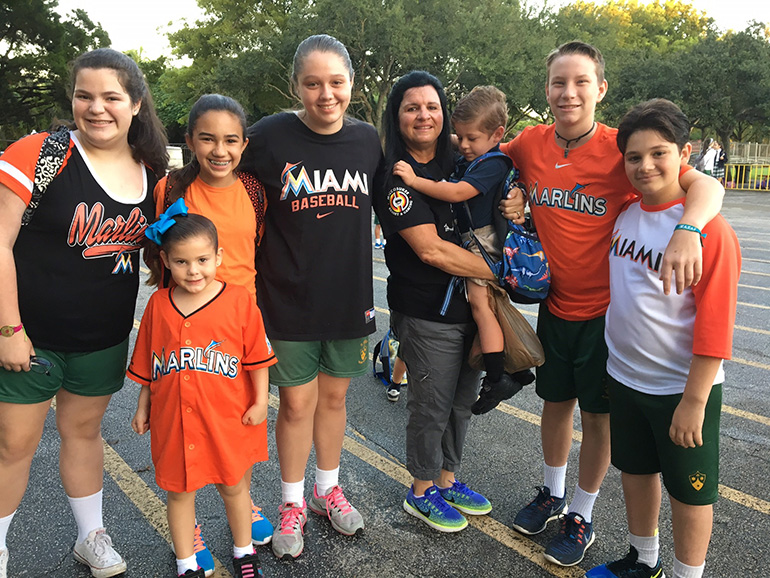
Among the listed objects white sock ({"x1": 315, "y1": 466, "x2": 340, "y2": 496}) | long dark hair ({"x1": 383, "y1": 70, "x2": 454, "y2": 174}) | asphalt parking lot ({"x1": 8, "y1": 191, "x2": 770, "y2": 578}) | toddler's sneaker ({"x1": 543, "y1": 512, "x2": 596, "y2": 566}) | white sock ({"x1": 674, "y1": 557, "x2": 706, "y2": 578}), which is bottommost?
asphalt parking lot ({"x1": 8, "y1": 191, "x2": 770, "y2": 578})

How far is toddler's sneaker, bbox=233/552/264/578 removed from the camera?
2.49 m

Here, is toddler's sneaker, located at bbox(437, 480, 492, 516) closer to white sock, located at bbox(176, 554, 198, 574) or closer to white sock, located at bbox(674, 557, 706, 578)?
white sock, located at bbox(674, 557, 706, 578)

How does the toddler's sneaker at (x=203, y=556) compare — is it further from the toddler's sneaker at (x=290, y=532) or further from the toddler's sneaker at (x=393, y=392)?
the toddler's sneaker at (x=393, y=392)

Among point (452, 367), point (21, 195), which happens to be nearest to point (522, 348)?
point (452, 367)

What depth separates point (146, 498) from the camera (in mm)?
3238

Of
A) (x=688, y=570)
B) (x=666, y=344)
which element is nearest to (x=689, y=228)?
(x=666, y=344)

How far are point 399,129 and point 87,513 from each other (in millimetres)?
2263

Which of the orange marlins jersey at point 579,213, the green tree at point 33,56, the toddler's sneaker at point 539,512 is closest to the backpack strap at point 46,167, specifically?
the orange marlins jersey at point 579,213

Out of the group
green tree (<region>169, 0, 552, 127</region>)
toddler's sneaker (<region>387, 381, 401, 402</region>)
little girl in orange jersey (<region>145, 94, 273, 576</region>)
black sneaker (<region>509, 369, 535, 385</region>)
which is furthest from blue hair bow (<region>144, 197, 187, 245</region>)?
green tree (<region>169, 0, 552, 127</region>)

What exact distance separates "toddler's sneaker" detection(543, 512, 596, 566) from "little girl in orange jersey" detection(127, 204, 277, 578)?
1.46m

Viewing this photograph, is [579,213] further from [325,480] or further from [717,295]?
[325,480]

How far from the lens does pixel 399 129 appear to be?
273 cm

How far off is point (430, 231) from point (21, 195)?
A: 64.3 inches

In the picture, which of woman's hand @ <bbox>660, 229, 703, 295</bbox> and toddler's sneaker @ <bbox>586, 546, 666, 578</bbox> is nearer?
woman's hand @ <bbox>660, 229, 703, 295</bbox>
